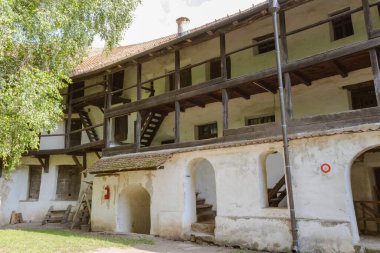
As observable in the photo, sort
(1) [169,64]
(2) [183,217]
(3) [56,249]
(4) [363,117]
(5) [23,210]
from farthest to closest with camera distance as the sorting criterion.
A: 1. (5) [23,210]
2. (1) [169,64]
3. (2) [183,217]
4. (3) [56,249]
5. (4) [363,117]

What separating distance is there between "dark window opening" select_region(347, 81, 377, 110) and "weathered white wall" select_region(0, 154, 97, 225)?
14.0m

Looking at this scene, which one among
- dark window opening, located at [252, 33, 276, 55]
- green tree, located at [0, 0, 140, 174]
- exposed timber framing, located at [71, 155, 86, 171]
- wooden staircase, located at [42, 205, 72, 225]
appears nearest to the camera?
green tree, located at [0, 0, 140, 174]

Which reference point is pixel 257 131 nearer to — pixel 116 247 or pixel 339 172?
pixel 339 172

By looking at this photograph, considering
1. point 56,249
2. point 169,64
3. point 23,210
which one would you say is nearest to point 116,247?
point 56,249

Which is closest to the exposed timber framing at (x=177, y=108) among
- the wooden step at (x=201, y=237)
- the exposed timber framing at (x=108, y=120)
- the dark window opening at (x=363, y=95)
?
the wooden step at (x=201, y=237)

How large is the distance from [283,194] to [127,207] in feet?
23.6

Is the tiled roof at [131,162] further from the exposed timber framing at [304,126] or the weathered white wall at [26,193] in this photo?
the weathered white wall at [26,193]

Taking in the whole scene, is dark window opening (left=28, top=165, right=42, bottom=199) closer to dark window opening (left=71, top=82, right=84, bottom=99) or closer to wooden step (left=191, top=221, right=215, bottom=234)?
dark window opening (left=71, top=82, right=84, bottom=99)

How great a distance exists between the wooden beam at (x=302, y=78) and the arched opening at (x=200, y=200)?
472 centimetres

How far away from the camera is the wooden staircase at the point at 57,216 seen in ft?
58.4

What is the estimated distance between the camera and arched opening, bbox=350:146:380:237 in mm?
10875

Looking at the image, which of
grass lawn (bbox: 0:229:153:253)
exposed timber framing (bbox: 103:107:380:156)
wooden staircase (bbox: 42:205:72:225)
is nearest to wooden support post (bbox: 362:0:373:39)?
exposed timber framing (bbox: 103:107:380:156)

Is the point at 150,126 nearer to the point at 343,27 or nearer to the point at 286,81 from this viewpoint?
the point at 286,81

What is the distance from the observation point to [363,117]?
27.8ft
